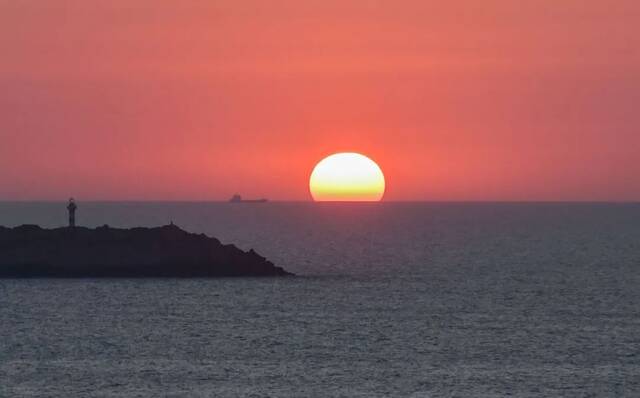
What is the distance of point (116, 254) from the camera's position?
108 metres

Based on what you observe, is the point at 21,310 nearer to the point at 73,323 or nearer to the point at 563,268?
the point at 73,323

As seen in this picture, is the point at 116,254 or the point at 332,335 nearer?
the point at 332,335

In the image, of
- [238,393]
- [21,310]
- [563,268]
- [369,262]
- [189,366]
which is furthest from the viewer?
[369,262]

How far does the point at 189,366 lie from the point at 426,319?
22672mm

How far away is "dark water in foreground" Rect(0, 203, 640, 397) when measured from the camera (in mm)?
54906

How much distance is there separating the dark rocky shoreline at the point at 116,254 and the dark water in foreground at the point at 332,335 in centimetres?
449

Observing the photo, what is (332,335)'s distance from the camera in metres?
70.2

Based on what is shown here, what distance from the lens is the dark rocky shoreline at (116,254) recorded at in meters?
106

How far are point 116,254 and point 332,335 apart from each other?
41.7m

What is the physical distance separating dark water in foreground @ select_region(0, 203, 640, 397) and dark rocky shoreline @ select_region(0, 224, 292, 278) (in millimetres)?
4490

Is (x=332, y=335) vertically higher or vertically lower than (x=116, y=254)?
lower

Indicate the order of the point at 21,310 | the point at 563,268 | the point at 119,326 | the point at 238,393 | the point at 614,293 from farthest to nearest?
1. the point at 563,268
2. the point at 614,293
3. the point at 21,310
4. the point at 119,326
5. the point at 238,393

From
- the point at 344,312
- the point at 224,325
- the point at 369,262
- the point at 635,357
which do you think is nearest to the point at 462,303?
the point at 344,312

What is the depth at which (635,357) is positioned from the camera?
6228 cm
